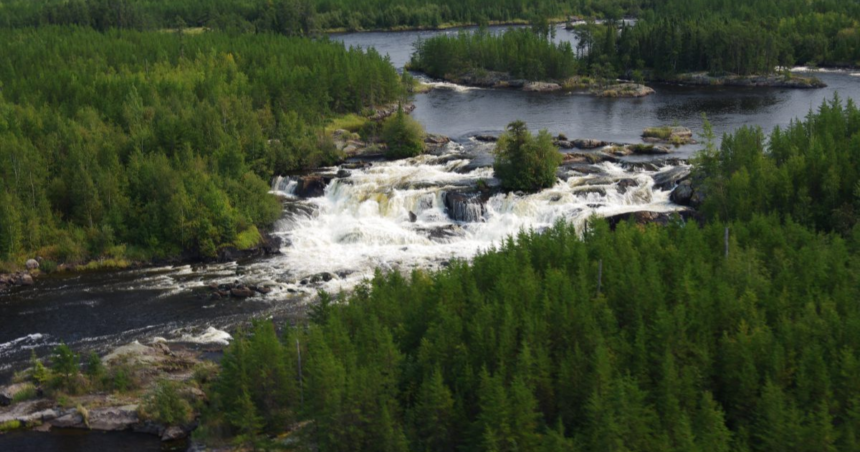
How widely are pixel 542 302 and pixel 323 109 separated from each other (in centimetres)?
7624

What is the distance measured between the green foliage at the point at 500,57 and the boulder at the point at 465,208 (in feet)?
253

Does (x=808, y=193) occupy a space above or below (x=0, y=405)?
above

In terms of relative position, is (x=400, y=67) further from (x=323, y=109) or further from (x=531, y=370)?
(x=531, y=370)

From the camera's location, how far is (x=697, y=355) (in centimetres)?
4428

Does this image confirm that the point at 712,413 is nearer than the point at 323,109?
Yes

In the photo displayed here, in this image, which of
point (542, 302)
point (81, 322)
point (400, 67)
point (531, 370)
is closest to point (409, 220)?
point (81, 322)

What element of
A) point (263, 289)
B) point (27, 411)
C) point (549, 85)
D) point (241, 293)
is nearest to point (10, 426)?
point (27, 411)

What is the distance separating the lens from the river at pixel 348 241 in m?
64.2

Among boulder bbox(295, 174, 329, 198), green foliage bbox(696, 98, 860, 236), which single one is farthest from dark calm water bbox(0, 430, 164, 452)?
boulder bbox(295, 174, 329, 198)

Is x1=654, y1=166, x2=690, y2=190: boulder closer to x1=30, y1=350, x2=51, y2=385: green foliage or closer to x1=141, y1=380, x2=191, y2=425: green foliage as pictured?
x1=141, y1=380, x2=191, y2=425: green foliage

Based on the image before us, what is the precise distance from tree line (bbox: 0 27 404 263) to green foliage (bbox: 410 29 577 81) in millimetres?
28909

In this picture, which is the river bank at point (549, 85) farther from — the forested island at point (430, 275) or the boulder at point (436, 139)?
the boulder at point (436, 139)

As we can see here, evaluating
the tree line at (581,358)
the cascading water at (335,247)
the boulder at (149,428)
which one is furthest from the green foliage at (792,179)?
the boulder at (149,428)

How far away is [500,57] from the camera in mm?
166875
